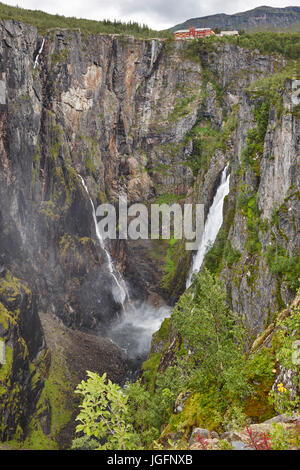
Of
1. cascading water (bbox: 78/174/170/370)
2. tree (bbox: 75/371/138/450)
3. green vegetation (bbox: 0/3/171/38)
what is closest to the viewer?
tree (bbox: 75/371/138/450)

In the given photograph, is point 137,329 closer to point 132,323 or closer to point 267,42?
point 132,323

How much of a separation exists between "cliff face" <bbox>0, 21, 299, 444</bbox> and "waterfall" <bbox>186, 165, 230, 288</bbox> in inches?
131

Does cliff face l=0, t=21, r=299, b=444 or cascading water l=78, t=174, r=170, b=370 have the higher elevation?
cliff face l=0, t=21, r=299, b=444

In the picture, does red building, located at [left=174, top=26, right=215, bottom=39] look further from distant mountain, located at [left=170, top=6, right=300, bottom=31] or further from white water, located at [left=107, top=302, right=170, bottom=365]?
distant mountain, located at [left=170, top=6, right=300, bottom=31]

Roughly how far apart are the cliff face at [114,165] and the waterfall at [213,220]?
3323mm

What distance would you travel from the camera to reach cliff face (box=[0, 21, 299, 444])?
2509cm

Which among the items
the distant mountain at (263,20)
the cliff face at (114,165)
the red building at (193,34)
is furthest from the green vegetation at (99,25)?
the distant mountain at (263,20)

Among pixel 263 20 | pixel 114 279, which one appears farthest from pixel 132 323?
pixel 263 20

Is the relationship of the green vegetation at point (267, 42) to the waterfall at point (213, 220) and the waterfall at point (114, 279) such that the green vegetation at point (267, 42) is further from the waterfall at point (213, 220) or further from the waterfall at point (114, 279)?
the waterfall at point (114, 279)

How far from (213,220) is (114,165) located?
30.5 meters

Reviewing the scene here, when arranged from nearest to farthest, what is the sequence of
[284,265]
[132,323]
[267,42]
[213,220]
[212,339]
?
[212,339]
[284,265]
[213,220]
[132,323]
[267,42]

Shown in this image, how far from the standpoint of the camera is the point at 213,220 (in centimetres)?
4153

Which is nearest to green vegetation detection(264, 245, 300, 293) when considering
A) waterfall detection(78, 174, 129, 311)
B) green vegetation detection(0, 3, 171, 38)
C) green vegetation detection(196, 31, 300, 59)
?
waterfall detection(78, 174, 129, 311)
